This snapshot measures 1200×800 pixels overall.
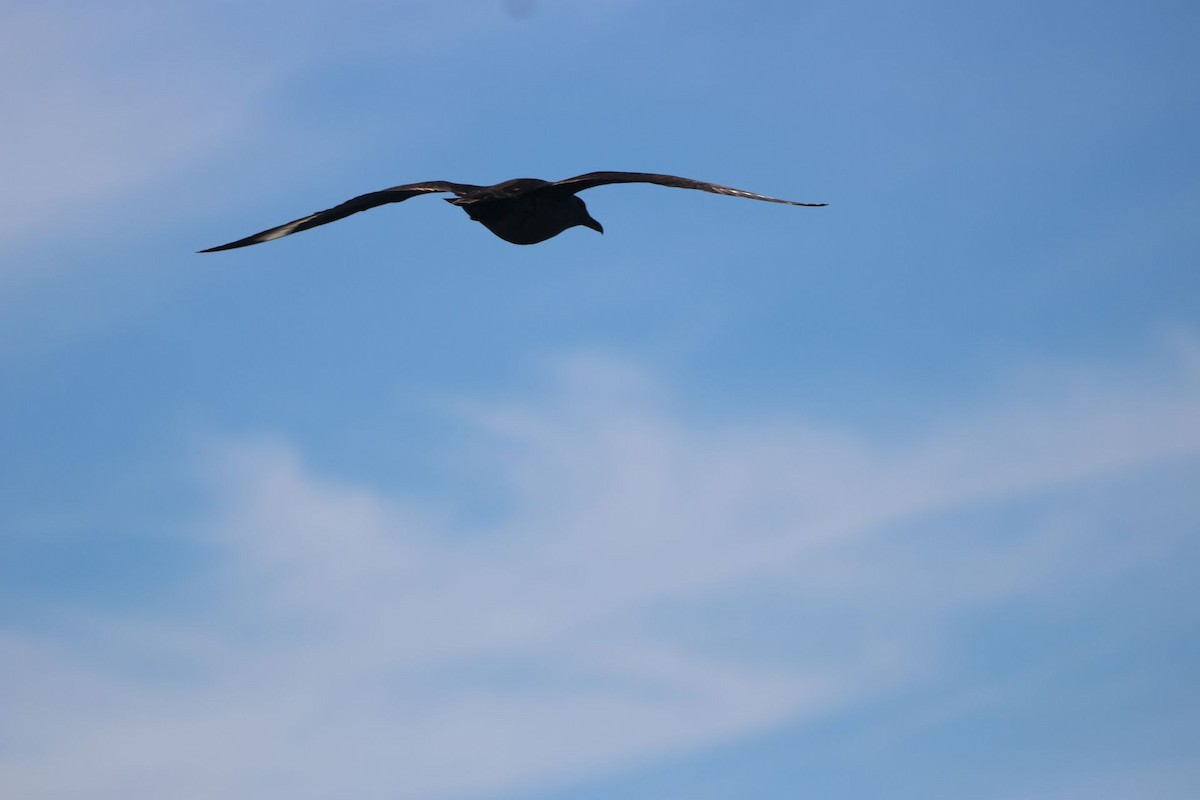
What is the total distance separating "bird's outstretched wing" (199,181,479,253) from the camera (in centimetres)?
2302

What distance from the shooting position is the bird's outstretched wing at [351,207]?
23016mm

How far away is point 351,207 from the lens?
2297 centimetres

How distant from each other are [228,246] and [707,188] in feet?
→ 22.2

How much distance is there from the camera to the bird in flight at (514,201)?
22297 millimetres

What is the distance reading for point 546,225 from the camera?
2339 centimetres

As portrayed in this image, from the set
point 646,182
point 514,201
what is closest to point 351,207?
point 514,201

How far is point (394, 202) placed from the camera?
23.4 metres

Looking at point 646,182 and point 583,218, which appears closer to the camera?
point 646,182

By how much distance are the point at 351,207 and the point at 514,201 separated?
7.70ft

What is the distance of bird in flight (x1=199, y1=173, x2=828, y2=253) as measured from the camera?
22.3 meters

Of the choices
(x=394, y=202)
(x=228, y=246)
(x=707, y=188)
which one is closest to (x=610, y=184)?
(x=707, y=188)

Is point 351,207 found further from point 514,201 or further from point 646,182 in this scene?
point 646,182

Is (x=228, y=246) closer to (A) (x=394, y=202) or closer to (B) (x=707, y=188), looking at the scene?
(A) (x=394, y=202)

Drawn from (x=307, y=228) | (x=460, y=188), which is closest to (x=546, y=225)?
(x=460, y=188)
